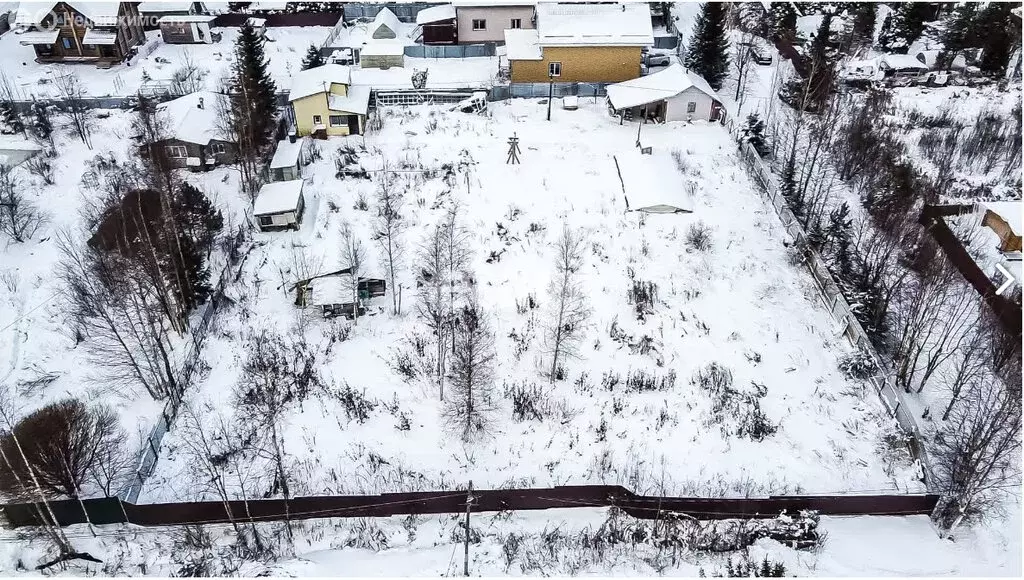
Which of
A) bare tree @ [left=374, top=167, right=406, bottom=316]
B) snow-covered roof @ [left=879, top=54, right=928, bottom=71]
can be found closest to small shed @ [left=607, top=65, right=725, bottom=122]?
bare tree @ [left=374, top=167, right=406, bottom=316]

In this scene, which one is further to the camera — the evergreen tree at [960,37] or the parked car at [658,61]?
the evergreen tree at [960,37]

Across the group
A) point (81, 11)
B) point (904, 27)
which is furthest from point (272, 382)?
point (904, 27)

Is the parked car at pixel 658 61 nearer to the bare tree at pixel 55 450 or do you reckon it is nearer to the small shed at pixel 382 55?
the small shed at pixel 382 55

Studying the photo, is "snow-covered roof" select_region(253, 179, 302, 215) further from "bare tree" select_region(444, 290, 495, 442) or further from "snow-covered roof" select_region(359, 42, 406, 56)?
"snow-covered roof" select_region(359, 42, 406, 56)

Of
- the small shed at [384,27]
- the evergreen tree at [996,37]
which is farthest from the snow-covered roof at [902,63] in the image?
the small shed at [384,27]

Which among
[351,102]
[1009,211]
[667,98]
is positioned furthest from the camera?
[667,98]

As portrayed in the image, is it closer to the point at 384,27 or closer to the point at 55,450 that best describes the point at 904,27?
the point at 384,27
